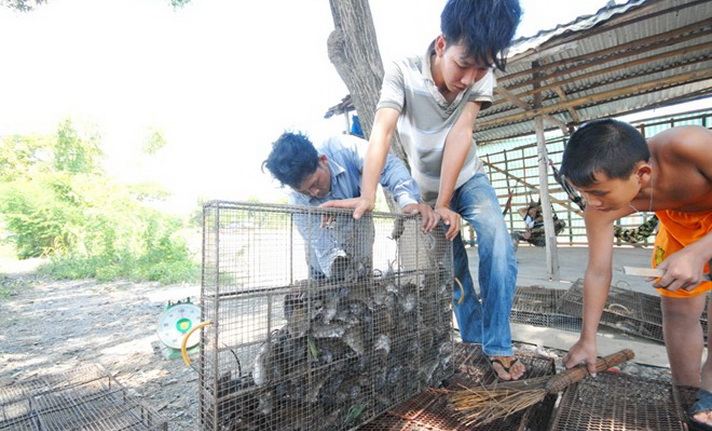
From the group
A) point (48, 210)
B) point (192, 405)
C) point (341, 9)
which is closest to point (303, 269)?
point (192, 405)

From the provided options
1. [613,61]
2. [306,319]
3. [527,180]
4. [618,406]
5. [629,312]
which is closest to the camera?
[306,319]

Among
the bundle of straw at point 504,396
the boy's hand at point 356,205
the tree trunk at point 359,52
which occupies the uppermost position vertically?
the tree trunk at point 359,52

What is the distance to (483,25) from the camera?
1552 millimetres

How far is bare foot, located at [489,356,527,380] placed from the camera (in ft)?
6.07

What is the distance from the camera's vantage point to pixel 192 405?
249cm

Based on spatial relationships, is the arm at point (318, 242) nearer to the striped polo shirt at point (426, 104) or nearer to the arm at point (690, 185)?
the striped polo shirt at point (426, 104)

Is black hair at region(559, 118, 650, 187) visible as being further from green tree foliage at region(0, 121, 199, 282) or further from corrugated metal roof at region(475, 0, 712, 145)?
green tree foliage at region(0, 121, 199, 282)

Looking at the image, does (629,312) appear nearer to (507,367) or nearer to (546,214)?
(507,367)

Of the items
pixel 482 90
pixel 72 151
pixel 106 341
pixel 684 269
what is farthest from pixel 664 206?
pixel 72 151

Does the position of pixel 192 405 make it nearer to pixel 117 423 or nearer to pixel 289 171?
pixel 117 423

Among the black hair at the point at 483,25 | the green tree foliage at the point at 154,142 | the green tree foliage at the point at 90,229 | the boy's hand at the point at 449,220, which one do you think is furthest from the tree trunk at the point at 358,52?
the green tree foliage at the point at 154,142

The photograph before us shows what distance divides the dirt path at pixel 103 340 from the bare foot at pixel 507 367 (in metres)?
1.85

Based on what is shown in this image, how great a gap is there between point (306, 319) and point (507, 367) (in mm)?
1203

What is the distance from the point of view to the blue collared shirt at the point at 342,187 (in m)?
1.49
